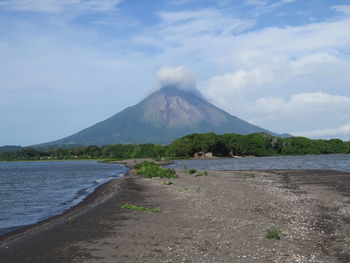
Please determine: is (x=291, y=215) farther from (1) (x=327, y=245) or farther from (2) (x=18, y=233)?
(2) (x=18, y=233)

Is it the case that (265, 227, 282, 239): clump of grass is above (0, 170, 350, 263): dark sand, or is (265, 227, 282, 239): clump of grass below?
above

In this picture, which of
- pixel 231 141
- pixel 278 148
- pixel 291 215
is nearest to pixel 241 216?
pixel 291 215

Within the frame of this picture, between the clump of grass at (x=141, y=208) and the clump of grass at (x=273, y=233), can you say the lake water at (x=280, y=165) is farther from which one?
the clump of grass at (x=273, y=233)

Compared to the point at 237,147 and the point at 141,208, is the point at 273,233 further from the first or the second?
the point at 237,147

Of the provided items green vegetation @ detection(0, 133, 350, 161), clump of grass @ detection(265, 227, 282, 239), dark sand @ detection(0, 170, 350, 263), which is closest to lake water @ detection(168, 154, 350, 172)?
dark sand @ detection(0, 170, 350, 263)

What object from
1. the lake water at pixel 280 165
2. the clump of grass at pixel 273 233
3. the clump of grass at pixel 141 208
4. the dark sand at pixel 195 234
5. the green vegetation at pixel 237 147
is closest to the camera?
the dark sand at pixel 195 234

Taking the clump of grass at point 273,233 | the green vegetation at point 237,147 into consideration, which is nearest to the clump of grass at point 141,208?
the clump of grass at point 273,233

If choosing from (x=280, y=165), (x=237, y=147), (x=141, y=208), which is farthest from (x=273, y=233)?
(x=237, y=147)

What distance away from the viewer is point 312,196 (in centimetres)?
2400

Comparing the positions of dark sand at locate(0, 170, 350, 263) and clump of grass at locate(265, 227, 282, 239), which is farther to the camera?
clump of grass at locate(265, 227, 282, 239)

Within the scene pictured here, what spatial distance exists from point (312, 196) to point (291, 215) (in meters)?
7.94

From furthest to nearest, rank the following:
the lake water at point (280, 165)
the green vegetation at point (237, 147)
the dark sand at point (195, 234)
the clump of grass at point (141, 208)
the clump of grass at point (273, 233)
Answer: the green vegetation at point (237, 147)
the lake water at point (280, 165)
the clump of grass at point (141, 208)
the clump of grass at point (273, 233)
the dark sand at point (195, 234)

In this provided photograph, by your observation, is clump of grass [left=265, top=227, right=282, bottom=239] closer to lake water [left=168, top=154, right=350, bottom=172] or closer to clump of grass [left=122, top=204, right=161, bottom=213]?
clump of grass [left=122, top=204, right=161, bottom=213]

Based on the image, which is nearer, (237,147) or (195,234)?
(195,234)
